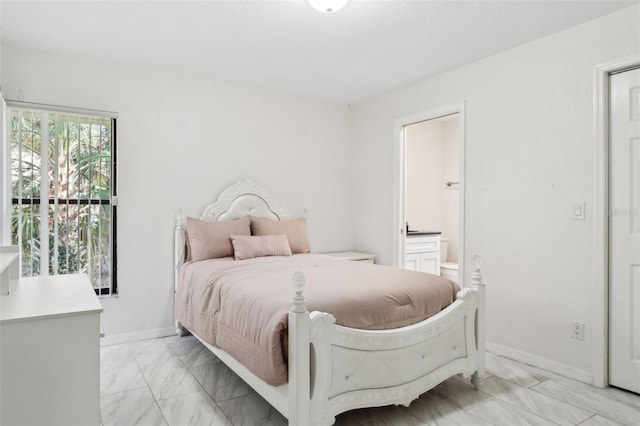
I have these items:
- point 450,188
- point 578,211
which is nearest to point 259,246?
point 578,211

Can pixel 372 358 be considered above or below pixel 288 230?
below

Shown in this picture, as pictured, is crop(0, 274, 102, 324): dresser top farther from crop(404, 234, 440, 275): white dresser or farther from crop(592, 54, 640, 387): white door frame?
crop(404, 234, 440, 275): white dresser

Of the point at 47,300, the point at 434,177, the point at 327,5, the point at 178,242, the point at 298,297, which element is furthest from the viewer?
the point at 434,177

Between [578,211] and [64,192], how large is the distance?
3876 mm

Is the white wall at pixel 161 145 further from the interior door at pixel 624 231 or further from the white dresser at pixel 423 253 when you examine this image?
the interior door at pixel 624 231

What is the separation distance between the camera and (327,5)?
2.31 meters

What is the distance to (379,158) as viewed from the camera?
448cm

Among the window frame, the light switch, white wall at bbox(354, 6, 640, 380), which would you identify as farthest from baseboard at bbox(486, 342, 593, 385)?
the window frame

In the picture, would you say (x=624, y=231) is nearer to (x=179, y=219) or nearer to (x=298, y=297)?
(x=298, y=297)

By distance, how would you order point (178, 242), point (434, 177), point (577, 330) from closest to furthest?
1. point (577, 330)
2. point (178, 242)
3. point (434, 177)

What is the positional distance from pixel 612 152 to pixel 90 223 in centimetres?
392

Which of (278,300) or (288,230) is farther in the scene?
(288,230)

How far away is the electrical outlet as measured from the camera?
2705mm

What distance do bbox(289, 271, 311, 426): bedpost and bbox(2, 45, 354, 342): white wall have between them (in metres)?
2.24
